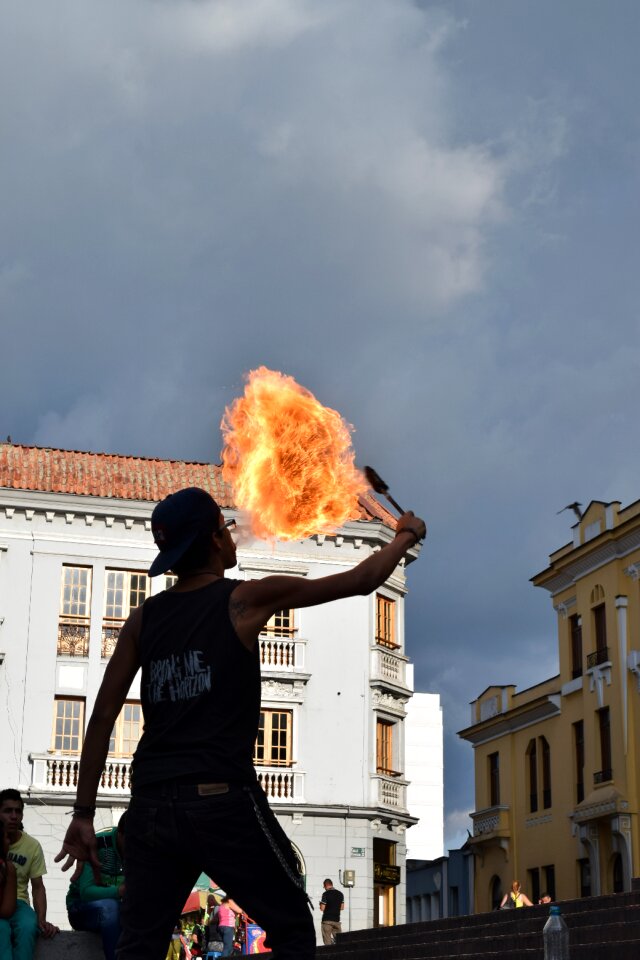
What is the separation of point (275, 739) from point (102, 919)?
29669 millimetres

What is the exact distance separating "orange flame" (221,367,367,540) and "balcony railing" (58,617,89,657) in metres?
28.8

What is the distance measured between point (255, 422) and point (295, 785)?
30.0 m

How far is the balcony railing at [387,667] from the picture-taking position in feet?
129

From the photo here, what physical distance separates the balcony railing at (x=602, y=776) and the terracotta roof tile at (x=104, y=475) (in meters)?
8.92

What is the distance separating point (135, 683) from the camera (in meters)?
37.8

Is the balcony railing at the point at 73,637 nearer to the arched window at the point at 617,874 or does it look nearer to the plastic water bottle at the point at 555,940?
the arched window at the point at 617,874

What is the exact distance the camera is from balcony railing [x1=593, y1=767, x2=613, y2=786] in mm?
39281

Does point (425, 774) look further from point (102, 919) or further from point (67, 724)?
point (102, 919)

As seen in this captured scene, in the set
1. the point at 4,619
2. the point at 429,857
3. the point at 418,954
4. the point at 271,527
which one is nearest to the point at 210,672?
the point at 271,527

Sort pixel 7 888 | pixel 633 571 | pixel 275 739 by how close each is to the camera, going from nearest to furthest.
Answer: pixel 7 888 → pixel 275 739 → pixel 633 571

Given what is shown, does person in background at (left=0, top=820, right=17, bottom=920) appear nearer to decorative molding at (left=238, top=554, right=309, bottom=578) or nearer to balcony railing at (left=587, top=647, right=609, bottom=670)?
decorative molding at (left=238, top=554, right=309, bottom=578)

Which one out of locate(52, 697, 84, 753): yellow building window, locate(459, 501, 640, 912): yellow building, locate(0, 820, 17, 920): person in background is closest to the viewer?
locate(0, 820, 17, 920): person in background

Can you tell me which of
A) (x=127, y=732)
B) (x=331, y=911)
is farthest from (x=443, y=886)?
(x=331, y=911)

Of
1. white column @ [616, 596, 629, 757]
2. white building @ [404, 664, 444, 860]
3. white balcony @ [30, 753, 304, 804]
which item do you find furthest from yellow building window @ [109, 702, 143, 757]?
white building @ [404, 664, 444, 860]
